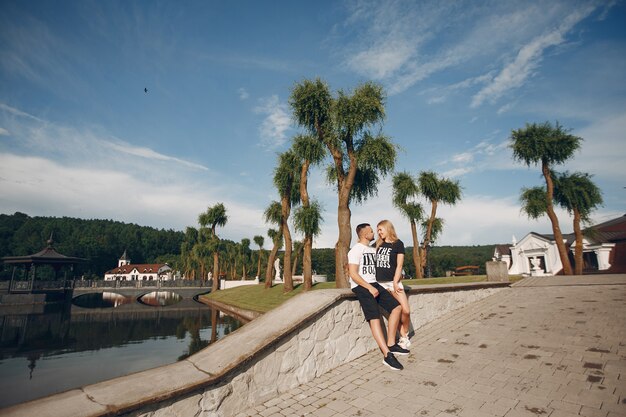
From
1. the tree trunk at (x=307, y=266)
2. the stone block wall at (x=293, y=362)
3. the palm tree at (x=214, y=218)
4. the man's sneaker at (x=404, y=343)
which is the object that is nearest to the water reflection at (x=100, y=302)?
the palm tree at (x=214, y=218)

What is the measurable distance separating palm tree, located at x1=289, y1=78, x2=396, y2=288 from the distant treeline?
62992 mm

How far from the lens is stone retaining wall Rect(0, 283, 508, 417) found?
2.76 metres

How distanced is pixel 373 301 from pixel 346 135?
544 inches

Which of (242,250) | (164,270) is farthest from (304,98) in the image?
(164,270)

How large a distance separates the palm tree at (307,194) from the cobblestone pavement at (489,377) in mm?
15056

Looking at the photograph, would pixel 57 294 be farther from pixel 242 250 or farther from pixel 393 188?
pixel 393 188

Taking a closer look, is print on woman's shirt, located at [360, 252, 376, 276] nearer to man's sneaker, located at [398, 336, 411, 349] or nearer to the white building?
man's sneaker, located at [398, 336, 411, 349]

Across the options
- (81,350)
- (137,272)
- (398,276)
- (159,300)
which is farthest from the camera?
(137,272)

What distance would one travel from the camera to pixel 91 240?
4476 inches

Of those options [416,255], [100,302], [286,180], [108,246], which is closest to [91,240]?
[108,246]

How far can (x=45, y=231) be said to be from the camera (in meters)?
114

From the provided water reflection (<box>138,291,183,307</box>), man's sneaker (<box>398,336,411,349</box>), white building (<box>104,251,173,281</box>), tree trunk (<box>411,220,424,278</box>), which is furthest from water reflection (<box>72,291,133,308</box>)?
white building (<box>104,251,173,281</box>)

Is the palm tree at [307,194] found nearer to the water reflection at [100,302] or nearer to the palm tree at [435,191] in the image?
the palm tree at [435,191]

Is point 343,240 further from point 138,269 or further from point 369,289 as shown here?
point 138,269
